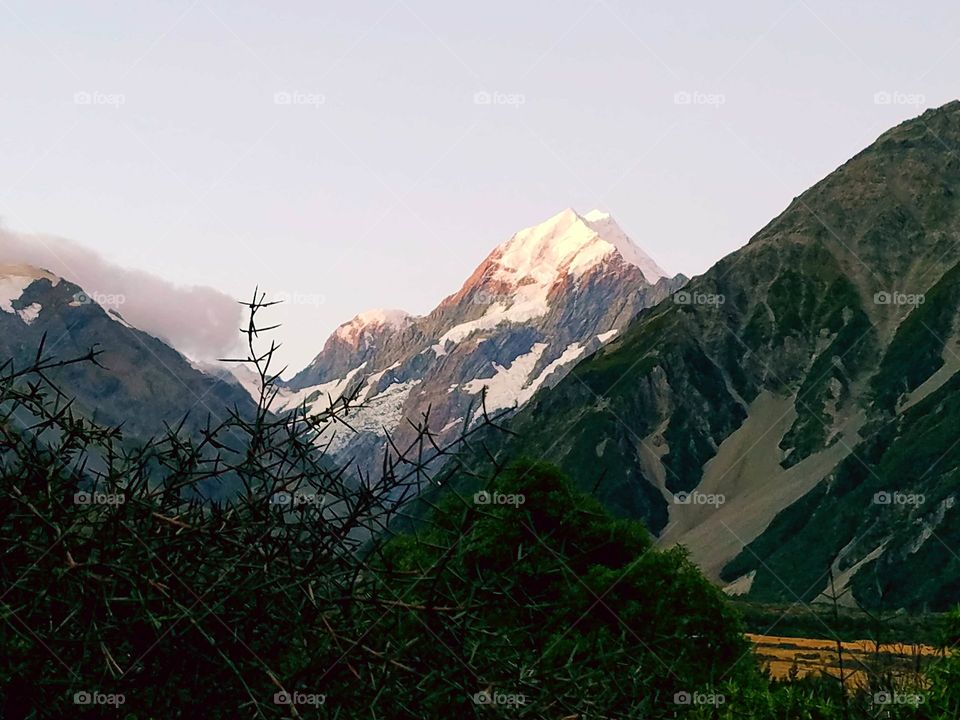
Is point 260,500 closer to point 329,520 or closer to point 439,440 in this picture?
point 329,520

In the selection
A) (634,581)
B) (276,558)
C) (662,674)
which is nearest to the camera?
(276,558)

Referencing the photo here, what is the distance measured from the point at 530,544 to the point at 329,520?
0.81 metres

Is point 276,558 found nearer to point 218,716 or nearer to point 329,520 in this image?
point 329,520

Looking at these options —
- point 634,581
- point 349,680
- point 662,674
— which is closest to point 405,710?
point 349,680

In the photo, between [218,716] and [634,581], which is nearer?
[218,716]

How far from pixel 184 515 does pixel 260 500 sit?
34 cm

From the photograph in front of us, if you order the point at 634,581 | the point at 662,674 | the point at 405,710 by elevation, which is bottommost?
the point at 634,581

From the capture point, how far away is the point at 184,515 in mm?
5137

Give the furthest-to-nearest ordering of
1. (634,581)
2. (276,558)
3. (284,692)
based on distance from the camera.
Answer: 1. (634,581)
2. (276,558)
3. (284,692)

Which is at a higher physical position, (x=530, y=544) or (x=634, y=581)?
(x=530, y=544)

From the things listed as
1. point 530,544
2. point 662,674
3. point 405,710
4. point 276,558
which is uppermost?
point 276,558

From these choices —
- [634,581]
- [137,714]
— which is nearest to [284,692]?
[137,714]

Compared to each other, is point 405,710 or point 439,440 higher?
point 439,440

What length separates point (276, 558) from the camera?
493 cm
